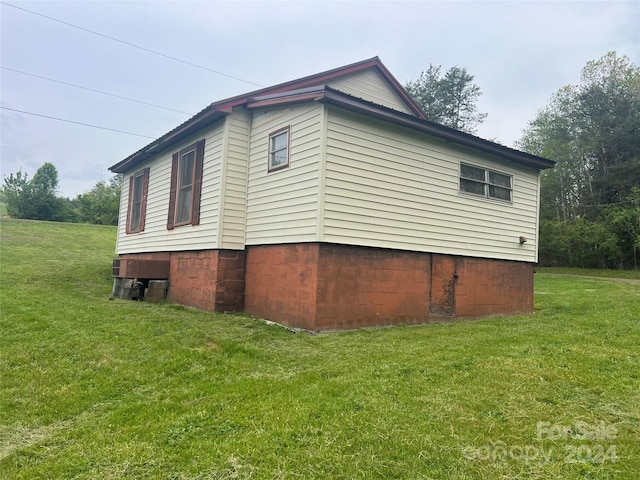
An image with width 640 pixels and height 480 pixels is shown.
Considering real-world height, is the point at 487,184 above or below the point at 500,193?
above

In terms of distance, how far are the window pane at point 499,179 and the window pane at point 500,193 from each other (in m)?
0.10

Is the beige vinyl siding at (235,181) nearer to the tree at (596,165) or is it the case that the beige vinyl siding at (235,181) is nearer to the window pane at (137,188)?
the window pane at (137,188)

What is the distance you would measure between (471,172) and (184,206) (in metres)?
6.61

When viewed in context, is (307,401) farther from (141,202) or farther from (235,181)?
(141,202)

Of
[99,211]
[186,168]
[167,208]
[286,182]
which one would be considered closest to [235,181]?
[286,182]

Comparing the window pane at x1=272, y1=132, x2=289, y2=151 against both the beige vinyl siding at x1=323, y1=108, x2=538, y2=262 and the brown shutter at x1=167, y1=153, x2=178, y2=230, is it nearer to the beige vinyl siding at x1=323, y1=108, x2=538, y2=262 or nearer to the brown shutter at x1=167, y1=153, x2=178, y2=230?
the beige vinyl siding at x1=323, y1=108, x2=538, y2=262

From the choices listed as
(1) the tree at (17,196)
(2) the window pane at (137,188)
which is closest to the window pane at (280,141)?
(2) the window pane at (137,188)

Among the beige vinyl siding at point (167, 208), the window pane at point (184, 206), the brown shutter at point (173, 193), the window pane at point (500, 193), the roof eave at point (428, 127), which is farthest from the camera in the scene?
the brown shutter at point (173, 193)

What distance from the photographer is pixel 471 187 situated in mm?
8867

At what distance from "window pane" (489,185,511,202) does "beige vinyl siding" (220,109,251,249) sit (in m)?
5.55

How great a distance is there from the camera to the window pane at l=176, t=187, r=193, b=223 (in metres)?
9.38

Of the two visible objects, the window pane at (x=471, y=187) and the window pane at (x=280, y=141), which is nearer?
the window pane at (x=280, y=141)

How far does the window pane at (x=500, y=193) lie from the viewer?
9258 mm

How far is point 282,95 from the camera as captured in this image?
24.0 ft
